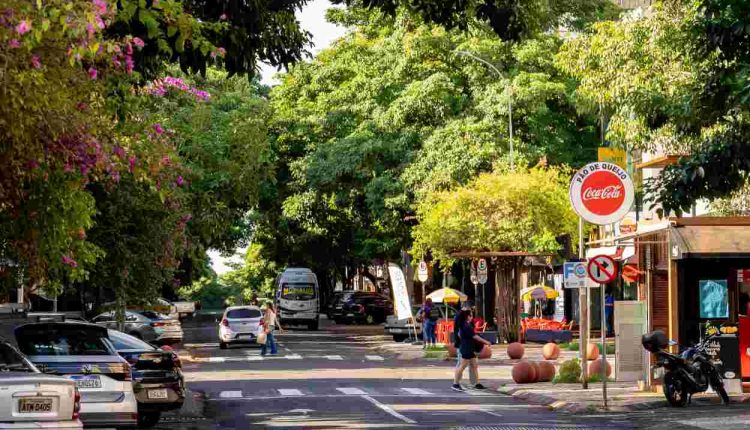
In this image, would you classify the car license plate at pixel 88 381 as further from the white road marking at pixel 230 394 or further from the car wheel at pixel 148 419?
the white road marking at pixel 230 394

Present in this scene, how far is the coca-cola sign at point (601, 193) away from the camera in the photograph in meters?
23.6

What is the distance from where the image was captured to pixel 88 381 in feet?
59.1

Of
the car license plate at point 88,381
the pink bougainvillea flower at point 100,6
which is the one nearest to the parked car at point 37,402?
the car license plate at point 88,381

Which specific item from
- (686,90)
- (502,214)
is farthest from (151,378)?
(502,214)

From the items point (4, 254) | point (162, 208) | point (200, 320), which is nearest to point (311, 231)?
point (200, 320)

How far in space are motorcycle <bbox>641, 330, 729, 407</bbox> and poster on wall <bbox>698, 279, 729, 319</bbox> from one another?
58.7 inches

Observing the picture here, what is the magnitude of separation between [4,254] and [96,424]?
96.8 inches

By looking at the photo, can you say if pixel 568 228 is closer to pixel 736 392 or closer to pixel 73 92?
pixel 736 392

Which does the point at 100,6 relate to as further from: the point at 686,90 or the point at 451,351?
the point at 451,351

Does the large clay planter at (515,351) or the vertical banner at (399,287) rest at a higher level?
the vertical banner at (399,287)

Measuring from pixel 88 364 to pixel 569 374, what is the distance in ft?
43.6

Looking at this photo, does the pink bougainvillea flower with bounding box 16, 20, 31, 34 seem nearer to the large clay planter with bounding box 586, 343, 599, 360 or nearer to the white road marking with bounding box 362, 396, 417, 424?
the white road marking with bounding box 362, 396, 417, 424

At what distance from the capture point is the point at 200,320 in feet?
309

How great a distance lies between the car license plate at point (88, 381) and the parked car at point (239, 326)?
3148 cm
